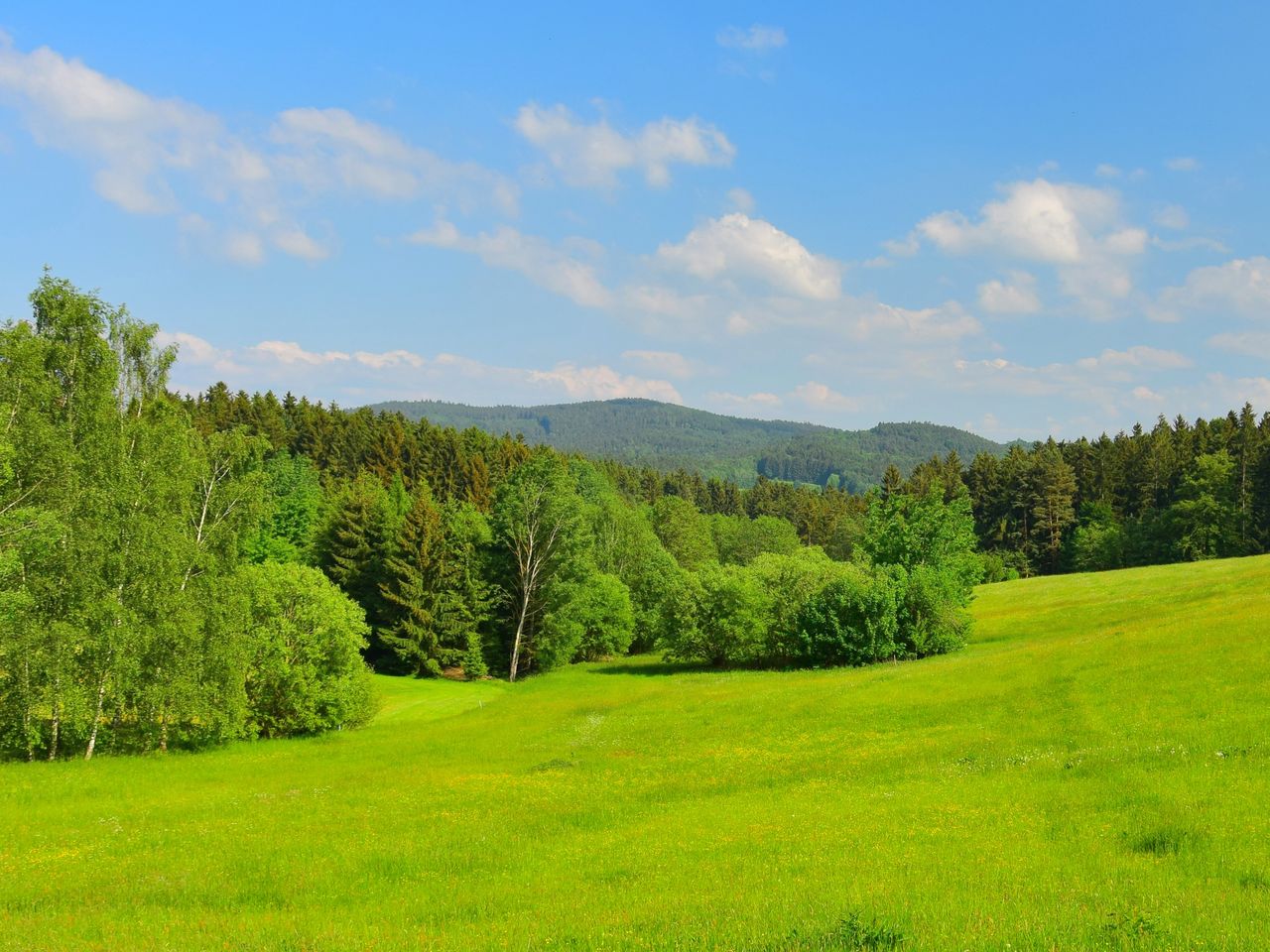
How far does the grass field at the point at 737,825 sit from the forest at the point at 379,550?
4396mm

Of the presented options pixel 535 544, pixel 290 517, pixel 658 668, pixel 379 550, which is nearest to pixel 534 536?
pixel 535 544

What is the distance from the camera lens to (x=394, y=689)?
6419 cm

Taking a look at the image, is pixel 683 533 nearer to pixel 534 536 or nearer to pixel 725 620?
pixel 534 536

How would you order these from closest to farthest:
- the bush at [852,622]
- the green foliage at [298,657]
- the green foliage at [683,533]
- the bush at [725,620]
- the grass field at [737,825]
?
the grass field at [737,825] → the green foliage at [298,657] → the bush at [852,622] → the bush at [725,620] → the green foliage at [683,533]

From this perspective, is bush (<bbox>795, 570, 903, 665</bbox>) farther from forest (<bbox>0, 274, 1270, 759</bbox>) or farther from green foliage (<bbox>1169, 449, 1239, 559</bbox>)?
green foliage (<bbox>1169, 449, 1239, 559</bbox>)

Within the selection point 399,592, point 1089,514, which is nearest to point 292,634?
point 399,592

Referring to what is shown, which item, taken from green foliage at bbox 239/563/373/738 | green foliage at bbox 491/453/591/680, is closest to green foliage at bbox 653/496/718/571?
green foliage at bbox 491/453/591/680

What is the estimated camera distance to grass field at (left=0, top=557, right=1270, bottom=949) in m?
12.5

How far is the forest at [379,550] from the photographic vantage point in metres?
37.0

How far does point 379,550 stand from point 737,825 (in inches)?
2552

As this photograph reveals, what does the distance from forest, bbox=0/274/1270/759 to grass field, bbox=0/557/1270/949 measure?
4396 mm

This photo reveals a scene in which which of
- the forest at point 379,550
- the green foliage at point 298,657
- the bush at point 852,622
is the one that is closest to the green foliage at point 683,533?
the forest at point 379,550

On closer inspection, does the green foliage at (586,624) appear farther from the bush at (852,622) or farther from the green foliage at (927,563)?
the green foliage at (927,563)

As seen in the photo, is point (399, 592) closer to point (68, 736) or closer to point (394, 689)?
point (394, 689)
